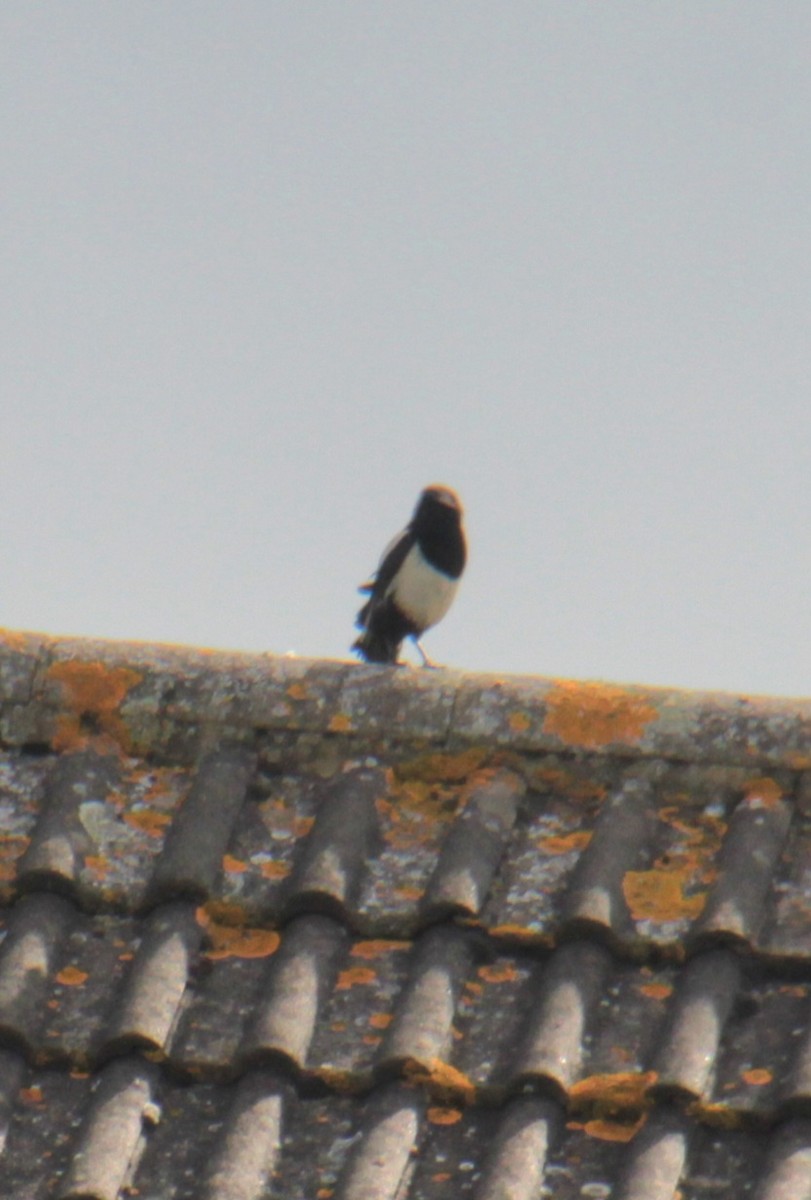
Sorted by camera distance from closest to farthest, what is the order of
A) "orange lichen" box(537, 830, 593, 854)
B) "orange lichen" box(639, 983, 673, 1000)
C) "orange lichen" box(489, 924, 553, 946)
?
"orange lichen" box(639, 983, 673, 1000) → "orange lichen" box(489, 924, 553, 946) → "orange lichen" box(537, 830, 593, 854)

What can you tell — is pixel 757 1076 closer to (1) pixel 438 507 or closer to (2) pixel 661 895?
(2) pixel 661 895

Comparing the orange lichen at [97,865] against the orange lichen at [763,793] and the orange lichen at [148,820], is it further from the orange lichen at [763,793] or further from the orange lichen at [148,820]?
the orange lichen at [763,793]

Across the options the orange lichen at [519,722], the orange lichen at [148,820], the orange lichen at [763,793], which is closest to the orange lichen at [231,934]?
the orange lichen at [148,820]

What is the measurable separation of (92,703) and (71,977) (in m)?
0.77

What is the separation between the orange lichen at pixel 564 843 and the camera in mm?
3010

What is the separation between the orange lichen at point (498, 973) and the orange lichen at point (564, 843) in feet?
1.01

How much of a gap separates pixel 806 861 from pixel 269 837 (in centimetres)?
83

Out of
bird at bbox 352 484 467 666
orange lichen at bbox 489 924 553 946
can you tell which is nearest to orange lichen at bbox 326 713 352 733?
orange lichen at bbox 489 924 553 946

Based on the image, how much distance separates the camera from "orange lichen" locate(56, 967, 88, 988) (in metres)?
2.71

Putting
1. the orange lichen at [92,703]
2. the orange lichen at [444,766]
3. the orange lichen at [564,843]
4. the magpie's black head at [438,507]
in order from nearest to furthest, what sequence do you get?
the orange lichen at [564,843], the orange lichen at [444,766], the orange lichen at [92,703], the magpie's black head at [438,507]

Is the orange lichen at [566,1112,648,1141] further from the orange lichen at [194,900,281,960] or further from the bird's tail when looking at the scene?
the bird's tail

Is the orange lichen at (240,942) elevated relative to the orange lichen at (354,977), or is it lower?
elevated

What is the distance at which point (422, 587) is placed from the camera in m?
7.46

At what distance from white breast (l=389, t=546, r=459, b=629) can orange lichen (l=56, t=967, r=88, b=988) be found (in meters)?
4.78
